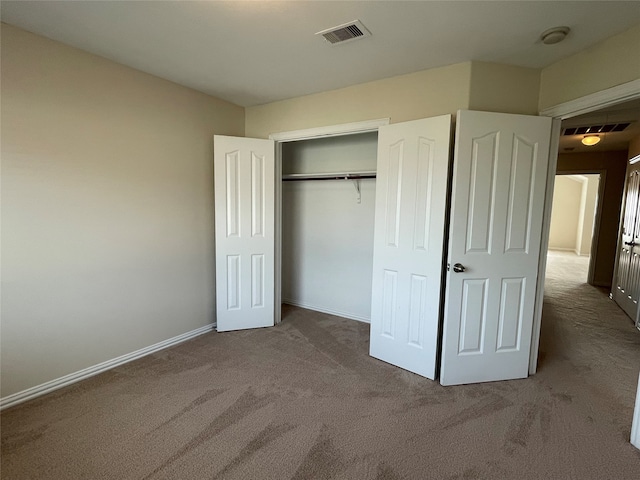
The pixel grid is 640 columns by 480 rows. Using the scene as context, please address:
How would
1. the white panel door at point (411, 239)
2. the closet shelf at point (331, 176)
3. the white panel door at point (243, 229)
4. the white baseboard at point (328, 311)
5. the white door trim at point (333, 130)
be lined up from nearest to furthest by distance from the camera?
the white panel door at point (411, 239) < the white door trim at point (333, 130) < the white panel door at point (243, 229) < the closet shelf at point (331, 176) < the white baseboard at point (328, 311)

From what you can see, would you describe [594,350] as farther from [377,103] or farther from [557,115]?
[377,103]

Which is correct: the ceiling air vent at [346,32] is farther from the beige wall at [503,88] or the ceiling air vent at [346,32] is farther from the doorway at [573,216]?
the doorway at [573,216]

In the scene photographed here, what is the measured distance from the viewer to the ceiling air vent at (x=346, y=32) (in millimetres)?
1939

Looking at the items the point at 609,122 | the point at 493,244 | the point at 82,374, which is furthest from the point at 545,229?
the point at 82,374

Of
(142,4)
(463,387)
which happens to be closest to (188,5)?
(142,4)

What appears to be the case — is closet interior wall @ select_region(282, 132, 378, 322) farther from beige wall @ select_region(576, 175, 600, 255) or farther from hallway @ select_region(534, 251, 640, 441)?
beige wall @ select_region(576, 175, 600, 255)

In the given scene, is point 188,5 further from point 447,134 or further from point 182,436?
point 182,436

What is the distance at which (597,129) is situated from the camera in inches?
161

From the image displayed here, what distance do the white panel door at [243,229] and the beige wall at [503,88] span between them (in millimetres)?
1975

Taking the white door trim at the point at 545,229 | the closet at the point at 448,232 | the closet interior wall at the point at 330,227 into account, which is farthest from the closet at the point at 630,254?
the closet interior wall at the point at 330,227

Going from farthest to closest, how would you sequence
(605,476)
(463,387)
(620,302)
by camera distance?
(620,302), (463,387), (605,476)

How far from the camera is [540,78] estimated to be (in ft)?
8.09

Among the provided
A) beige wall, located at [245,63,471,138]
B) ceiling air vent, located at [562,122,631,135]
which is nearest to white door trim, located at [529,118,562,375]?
beige wall, located at [245,63,471,138]

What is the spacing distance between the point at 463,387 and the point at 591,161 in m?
5.64
